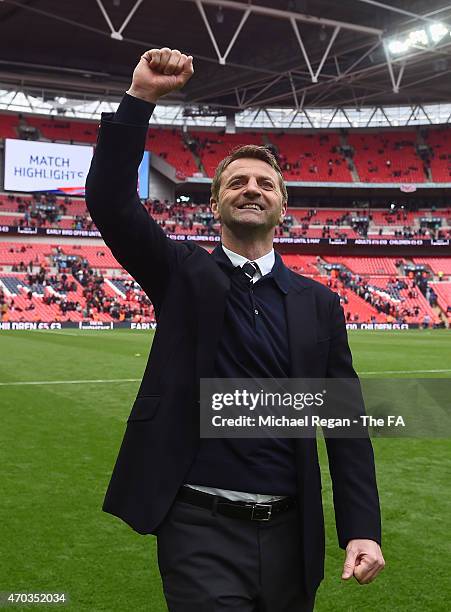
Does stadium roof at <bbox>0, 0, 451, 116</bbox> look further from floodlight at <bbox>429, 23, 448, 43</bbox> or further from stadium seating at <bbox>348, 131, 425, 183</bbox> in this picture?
stadium seating at <bbox>348, 131, 425, 183</bbox>

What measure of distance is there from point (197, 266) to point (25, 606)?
281 centimetres

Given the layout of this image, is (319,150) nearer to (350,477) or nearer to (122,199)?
(350,477)

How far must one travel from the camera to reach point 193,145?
65500 millimetres

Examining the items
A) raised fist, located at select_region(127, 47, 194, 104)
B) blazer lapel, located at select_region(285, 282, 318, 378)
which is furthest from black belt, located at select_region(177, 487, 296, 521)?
raised fist, located at select_region(127, 47, 194, 104)

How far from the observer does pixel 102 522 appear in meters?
5.81

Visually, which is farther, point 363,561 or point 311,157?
point 311,157

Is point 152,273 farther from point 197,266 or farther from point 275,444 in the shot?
point 275,444

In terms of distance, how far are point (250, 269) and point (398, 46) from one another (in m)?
40.1

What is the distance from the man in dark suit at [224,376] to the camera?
232cm

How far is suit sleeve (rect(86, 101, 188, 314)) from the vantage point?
2.33 meters

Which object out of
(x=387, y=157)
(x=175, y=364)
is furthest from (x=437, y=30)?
(x=175, y=364)

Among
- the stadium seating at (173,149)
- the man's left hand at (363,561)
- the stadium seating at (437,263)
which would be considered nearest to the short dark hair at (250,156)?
the man's left hand at (363,561)

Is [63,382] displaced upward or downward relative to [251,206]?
downward

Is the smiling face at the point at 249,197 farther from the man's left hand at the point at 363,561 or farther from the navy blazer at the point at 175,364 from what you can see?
the man's left hand at the point at 363,561
